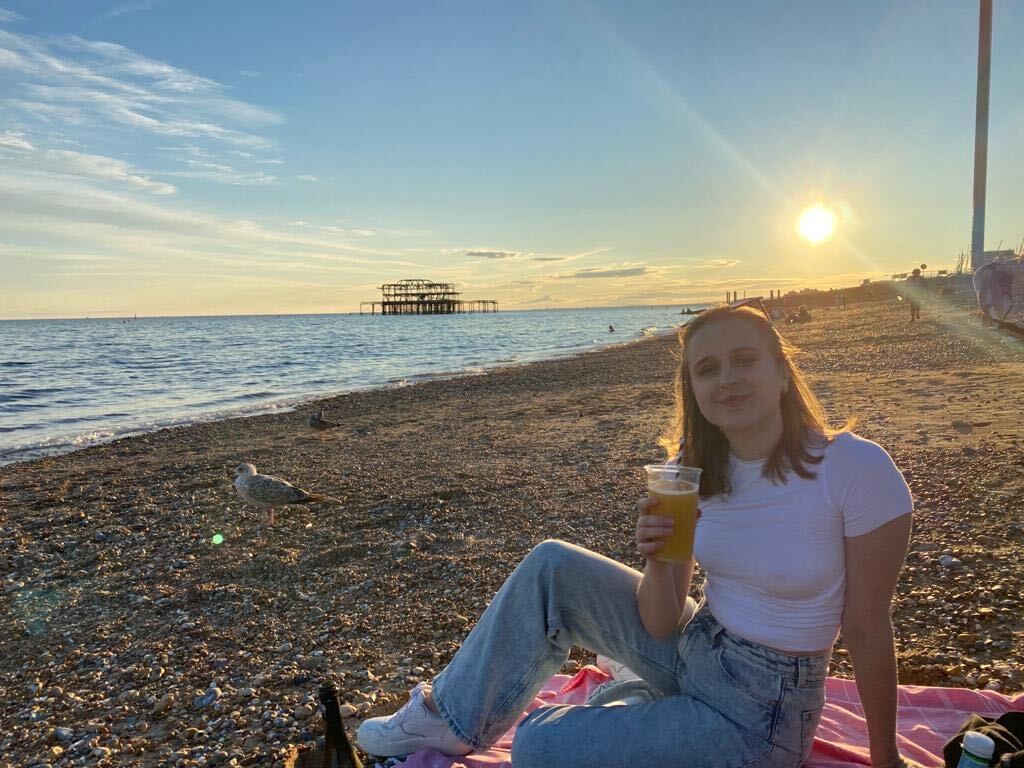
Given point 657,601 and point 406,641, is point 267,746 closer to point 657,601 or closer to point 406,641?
point 406,641

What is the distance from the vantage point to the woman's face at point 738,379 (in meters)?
2.13

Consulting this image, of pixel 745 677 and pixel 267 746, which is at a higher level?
A: pixel 745 677

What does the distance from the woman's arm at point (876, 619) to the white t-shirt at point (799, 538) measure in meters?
0.04

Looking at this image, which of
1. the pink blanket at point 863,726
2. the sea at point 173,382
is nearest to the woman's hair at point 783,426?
the pink blanket at point 863,726

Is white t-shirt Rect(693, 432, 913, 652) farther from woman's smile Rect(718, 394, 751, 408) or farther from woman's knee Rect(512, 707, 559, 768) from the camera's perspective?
woman's knee Rect(512, 707, 559, 768)

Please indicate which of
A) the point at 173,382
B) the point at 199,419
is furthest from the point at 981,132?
the point at 173,382

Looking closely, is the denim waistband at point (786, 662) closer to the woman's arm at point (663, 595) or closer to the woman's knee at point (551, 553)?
the woman's arm at point (663, 595)

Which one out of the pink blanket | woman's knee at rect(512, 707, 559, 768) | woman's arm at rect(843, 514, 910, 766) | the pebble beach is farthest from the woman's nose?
the pebble beach

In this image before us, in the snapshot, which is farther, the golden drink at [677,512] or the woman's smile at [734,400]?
the woman's smile at [734,400]

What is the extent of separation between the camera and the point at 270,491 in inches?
251

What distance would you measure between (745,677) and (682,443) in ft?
2.68

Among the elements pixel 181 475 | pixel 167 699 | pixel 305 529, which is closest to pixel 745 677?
pixel 167 699

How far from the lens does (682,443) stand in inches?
96.9

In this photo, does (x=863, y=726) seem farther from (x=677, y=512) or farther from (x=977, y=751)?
(x=677, y=512)
